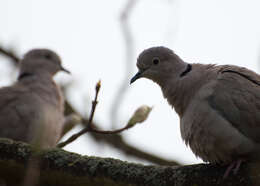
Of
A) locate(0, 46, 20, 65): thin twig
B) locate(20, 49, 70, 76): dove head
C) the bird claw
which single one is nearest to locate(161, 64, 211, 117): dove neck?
the bird claw

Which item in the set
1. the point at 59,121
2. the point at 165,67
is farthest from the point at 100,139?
the point at 165,67

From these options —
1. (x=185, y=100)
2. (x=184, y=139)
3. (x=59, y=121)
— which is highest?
(x=185, y=100)

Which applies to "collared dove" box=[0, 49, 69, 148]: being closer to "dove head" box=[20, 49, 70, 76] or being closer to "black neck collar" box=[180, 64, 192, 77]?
"dove head" box=[20, 49, 70, 76]

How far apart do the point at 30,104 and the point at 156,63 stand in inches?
72.1

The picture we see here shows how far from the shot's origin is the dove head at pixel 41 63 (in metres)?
6.90

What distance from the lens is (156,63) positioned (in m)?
4.82

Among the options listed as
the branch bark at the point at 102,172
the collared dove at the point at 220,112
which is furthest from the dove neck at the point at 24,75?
the branch bark at the point at 102,172

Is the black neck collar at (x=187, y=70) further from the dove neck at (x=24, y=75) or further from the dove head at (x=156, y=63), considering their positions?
the dove neck at (x=24, y=75)

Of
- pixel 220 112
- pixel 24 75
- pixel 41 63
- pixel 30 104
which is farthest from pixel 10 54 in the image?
pixel 220 112

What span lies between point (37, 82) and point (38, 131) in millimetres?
5179

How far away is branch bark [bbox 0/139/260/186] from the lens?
9.48ft

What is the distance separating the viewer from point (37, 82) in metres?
6.46

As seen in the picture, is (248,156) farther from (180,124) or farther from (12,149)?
(12,149)

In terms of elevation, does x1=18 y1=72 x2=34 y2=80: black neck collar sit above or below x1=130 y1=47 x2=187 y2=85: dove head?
below
